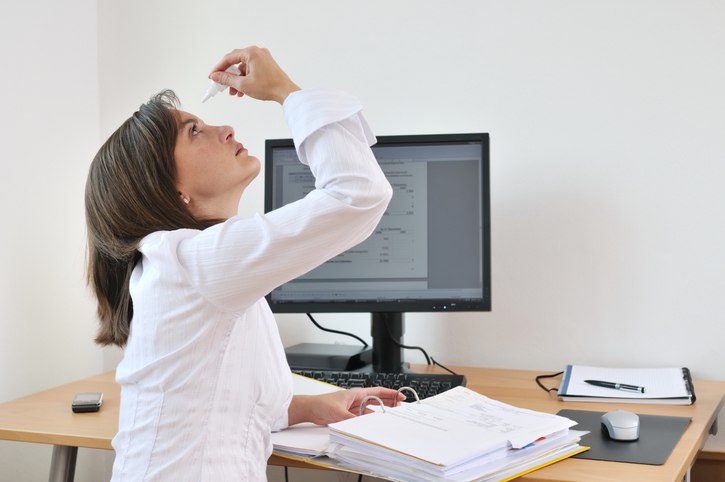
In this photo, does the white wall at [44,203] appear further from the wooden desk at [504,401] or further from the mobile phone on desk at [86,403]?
the mobile phone on desk at [86,403]

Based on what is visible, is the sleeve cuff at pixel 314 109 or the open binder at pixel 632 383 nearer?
the sleeve cuff at pixel 314 109

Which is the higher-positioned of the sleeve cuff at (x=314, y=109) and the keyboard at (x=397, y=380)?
the sleeve cuff at (x=314, y=109)

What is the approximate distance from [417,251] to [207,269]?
679mm

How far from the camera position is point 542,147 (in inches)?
57.2

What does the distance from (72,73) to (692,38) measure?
1.51 metres

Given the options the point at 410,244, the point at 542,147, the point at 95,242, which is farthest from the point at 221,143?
the point at 542,147

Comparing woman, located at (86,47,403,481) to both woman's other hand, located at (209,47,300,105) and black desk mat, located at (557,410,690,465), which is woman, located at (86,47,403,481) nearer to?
woman's other hand, located at (209,47,300,105)

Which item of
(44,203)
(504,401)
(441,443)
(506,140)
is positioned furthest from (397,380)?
(44,203)

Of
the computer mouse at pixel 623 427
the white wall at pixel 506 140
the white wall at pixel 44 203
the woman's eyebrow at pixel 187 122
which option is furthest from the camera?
the white wall at pixel 44 203

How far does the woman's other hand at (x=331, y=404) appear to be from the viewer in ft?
3.33

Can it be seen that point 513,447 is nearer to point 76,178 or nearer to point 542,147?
point 542,147

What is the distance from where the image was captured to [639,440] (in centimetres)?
92

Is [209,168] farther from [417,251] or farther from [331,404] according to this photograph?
[417,251]

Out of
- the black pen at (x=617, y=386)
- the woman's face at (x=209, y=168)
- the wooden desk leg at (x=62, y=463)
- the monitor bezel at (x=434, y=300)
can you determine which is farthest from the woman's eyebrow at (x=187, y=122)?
the black pen at (x=617, y=386)
